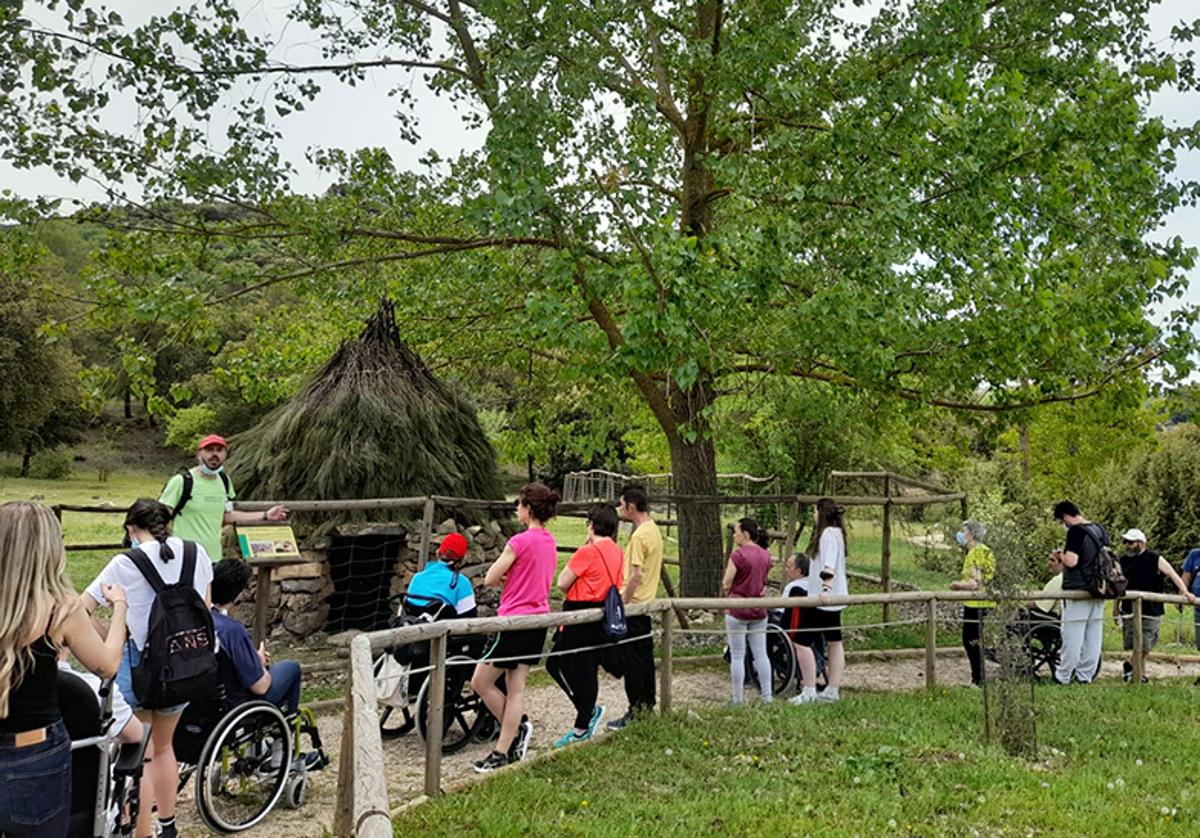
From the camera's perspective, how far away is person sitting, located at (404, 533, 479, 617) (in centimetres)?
684

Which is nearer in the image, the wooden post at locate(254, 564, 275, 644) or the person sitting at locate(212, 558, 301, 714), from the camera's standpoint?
the person sitting at locate(212, 558, 301, 714)

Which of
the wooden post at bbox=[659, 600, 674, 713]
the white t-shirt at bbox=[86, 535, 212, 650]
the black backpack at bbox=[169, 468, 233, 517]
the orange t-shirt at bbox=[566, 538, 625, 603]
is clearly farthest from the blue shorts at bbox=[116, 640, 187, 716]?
the wooden post at bbox=[659, 600, 674, 713]

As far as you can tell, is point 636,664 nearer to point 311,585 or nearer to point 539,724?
point 539,724

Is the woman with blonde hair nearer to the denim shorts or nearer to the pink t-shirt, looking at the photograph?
the denim shorts

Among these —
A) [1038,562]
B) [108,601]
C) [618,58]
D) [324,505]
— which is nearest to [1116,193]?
[618,58]

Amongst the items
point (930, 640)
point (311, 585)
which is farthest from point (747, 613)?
point (311, 585)

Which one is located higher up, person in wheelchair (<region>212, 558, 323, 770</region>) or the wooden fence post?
person in wheelchair (<region>212, 558, 323, 770</region>)

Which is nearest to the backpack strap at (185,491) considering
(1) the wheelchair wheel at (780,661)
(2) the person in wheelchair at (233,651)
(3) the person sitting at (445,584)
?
(3) the person sitting at (445,584)

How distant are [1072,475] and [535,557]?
2387 centimetres

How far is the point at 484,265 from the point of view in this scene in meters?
11.6

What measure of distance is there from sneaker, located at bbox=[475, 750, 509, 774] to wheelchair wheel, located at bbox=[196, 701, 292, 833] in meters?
1.19

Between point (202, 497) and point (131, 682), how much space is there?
2.93 m

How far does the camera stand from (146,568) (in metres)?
4.68

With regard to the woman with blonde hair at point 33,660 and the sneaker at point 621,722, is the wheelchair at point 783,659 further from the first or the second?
the woman with blonde hair at point 33,660
